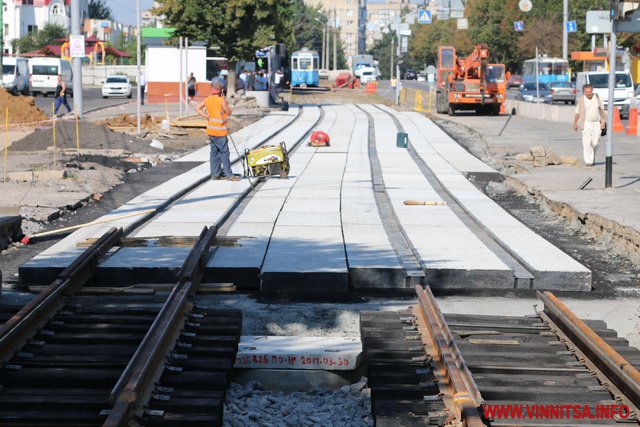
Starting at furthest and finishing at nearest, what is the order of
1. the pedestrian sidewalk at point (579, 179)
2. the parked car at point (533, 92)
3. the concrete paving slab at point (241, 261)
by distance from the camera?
1. the parked car at point (533, 92)
2. the pedestrian sidewalk at point (579, 179)
3. the concrete paving slab at point (241, 261)

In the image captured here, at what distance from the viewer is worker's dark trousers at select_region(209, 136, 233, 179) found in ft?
61.5

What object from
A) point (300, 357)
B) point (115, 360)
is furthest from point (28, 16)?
point (115, 360)

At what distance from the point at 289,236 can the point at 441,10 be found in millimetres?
44235

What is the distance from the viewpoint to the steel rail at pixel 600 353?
20.6ft

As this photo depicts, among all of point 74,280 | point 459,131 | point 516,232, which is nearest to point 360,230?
point 516,232

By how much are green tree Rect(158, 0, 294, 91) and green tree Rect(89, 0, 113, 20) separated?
375 feet

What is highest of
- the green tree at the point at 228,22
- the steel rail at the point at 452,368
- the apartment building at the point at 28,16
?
the apartment building at the point at 28,16

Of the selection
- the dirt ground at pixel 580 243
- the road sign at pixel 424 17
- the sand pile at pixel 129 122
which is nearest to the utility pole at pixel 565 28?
the road sign at pixel 424 17

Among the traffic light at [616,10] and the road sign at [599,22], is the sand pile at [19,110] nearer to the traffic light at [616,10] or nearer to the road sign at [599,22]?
the road sign at [599,22]

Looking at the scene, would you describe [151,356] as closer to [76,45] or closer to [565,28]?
[76,45]

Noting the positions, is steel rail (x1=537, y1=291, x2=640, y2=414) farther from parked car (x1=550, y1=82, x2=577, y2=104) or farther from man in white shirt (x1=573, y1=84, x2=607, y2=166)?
parked car (x1=550, y1=82, x2=577, y2=104)

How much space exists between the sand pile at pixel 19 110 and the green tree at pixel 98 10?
12769cm

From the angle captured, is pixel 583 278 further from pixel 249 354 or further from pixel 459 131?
pixel 459 131

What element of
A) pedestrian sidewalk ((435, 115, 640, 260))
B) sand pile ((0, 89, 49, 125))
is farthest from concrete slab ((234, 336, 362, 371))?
sand pile ((0, 89, 49, 125))
